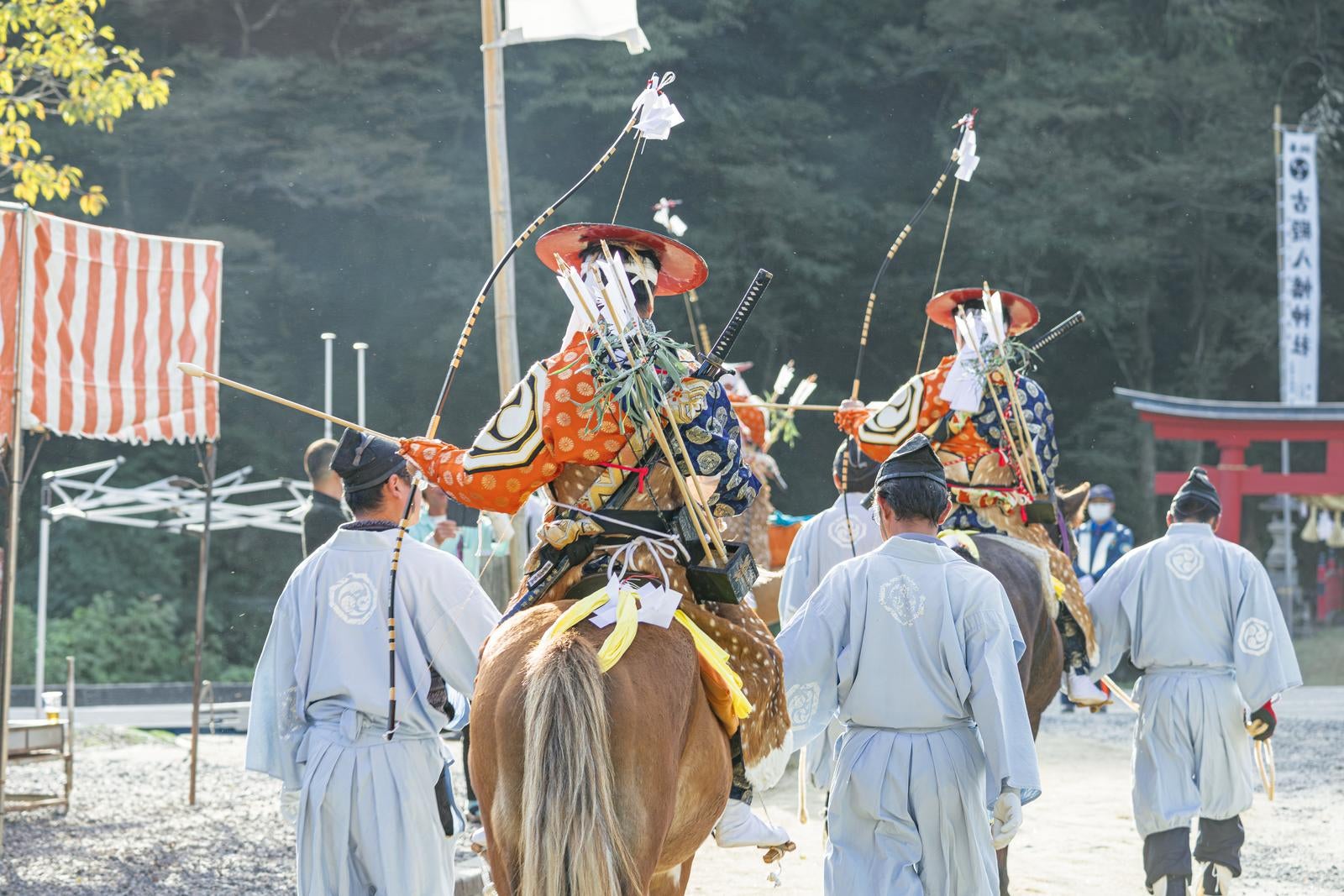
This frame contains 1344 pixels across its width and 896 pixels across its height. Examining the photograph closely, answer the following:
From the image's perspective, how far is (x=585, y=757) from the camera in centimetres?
252

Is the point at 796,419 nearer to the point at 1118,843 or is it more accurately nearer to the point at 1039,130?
the point at 1039,130

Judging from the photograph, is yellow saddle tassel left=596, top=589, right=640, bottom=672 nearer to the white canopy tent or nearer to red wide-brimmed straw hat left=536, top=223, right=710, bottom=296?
red wide-brimmed straw hat left=536, top=223, right=710, bottom=296

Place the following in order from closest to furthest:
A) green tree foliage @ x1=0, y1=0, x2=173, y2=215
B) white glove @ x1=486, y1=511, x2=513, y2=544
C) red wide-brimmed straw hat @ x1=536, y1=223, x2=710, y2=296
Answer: red wide-brimmed straw hat @ x1=536, y1=223, x2=710, y2=296 → white glove @ x1=486, y1=511, x2=513, y2=544 → green tree foliage @ x1=0, y1=0, x2=173, y2=215

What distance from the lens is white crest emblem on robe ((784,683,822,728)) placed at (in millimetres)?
3273

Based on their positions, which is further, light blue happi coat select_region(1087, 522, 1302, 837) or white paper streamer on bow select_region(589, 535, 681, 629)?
light blue happi coat select_region(1087, 522, 1302, 837)

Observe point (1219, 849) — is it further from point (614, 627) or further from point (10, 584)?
point (10, 584)

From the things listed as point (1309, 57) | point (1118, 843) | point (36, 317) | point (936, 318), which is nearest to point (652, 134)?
point (936, 318)

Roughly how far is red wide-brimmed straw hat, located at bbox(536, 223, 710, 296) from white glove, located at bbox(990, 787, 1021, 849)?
4.35ft

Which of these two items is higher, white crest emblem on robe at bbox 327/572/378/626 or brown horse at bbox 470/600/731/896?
white crest emblem on robe at bbox 327/572/378/626

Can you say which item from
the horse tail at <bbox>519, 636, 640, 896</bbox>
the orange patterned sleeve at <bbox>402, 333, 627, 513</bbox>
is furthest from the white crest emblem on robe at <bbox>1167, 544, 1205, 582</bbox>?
the horse tail at <bbox>519, 636, 640, 896</bbox>

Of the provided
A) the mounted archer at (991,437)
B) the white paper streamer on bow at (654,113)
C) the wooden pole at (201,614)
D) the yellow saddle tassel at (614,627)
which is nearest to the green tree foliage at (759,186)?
the wooden pole at (201,614)

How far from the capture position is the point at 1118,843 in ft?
20.6

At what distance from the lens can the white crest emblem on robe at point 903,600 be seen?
127 inches

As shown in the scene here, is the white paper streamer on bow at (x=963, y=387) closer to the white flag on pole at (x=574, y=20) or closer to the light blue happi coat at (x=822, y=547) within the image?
the light blue happi coat at (x=822, y=547)
